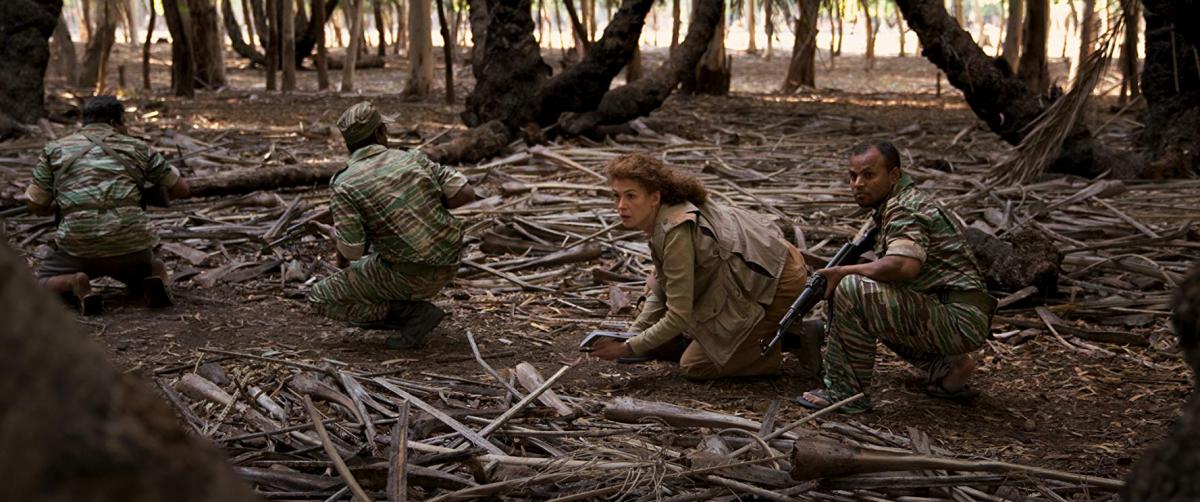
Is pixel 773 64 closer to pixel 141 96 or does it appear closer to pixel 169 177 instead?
pixel 141 96

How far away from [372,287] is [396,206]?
0.46 m

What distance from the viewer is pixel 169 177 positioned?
6.44 meters

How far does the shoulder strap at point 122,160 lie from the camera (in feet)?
19.9

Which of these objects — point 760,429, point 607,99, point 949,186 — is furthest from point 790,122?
point 760,429

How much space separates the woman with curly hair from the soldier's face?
0.58m

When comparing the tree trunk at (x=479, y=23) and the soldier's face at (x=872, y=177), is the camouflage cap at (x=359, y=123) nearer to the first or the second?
the soldier's face at (x=872, y=177)

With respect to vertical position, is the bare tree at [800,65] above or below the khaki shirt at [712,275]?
above

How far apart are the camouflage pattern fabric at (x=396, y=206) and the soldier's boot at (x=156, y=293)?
1.41 metres

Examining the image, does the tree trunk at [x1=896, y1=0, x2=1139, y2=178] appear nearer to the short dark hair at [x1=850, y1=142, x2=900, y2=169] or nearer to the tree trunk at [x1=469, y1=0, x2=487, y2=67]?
the tree trunk at [x1=469, y1=0, x2=487, y2=67]

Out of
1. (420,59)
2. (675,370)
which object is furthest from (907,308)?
(420,59)

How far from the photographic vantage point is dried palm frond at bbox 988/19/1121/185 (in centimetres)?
781

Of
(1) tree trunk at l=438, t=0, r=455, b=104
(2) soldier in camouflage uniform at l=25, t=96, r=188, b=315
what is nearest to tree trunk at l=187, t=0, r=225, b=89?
(1) tree trunk at l=438, t=0, r=455, b=104

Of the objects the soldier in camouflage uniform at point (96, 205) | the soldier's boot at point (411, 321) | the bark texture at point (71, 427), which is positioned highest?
the bark texture at point (71, 427)

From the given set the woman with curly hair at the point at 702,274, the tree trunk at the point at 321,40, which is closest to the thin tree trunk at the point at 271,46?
the tree trunk at the point at 321,40
